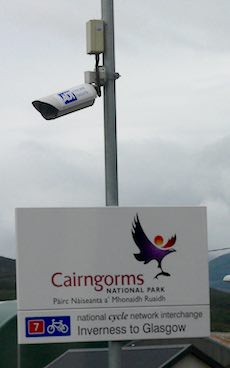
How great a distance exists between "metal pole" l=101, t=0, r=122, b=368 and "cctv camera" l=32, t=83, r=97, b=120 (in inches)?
11.4

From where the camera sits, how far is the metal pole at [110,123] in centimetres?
1116

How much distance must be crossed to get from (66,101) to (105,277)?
6.57 ft

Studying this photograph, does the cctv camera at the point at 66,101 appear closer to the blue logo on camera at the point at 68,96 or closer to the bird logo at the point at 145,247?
the blue logo on camera at the point at 68,96

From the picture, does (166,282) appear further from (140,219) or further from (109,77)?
(109,77)

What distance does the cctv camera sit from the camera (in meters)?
10.6

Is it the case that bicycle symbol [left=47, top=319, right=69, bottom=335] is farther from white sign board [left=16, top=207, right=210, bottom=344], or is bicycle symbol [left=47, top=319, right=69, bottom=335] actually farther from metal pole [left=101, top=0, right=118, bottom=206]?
metal pole [left=101, top=0, right=118, bottom=206]

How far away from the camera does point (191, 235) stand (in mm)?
11570

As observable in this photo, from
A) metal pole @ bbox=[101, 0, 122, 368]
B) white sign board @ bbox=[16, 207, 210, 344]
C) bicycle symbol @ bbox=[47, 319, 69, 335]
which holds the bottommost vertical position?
bicycle symbol @ bbox=[47, 319, 69, 335]

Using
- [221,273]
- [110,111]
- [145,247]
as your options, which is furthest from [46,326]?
[221,273]

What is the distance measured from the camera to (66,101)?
35.2ft

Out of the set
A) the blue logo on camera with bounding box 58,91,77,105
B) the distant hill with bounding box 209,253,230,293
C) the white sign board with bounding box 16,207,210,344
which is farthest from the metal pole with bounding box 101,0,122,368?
the distant hill with bounding box 209,253,230,293

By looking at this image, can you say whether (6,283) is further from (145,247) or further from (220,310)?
(145,247)

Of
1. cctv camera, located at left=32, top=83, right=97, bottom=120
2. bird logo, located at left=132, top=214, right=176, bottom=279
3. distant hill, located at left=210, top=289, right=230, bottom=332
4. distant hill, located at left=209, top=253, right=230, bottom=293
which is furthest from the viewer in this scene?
distant hill, located at left=210, top=289, right=230, bottom=332

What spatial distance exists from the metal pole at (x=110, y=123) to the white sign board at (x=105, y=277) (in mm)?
194
